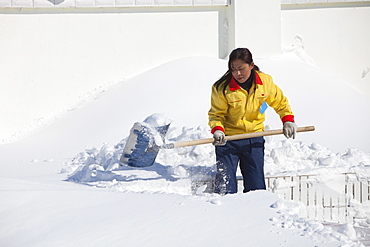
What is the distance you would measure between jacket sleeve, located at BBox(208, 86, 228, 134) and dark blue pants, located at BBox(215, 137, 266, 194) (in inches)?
7.6

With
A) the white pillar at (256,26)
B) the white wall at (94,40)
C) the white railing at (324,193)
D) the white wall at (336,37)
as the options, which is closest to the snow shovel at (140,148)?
the white railing at (324,193)

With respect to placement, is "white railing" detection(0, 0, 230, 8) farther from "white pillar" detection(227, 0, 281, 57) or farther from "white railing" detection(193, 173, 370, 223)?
"white railing" detection(193, 173, 370, 223)

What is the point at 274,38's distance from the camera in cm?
946

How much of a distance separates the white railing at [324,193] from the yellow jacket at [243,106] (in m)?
0.74

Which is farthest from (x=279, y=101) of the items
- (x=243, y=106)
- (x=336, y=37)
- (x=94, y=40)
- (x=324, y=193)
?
(x=336, y=37)

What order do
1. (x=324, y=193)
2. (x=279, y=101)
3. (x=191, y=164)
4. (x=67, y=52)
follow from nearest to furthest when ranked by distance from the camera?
(x=279, y=101)
(x=324, y=193)
(x=191, y=164)
(x=67, y=52)

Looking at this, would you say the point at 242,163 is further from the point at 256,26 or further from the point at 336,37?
the point at 336,37

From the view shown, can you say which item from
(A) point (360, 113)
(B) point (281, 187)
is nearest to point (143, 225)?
(B) point (281, 187)

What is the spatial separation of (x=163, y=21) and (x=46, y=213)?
5845 mm

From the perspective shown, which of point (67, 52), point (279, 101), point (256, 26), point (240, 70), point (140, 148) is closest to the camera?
point (240, 70)

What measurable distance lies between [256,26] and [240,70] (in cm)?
488

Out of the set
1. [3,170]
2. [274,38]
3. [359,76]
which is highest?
[274,38]

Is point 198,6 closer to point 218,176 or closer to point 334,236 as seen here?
point 218,176

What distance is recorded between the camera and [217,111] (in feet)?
15.7
